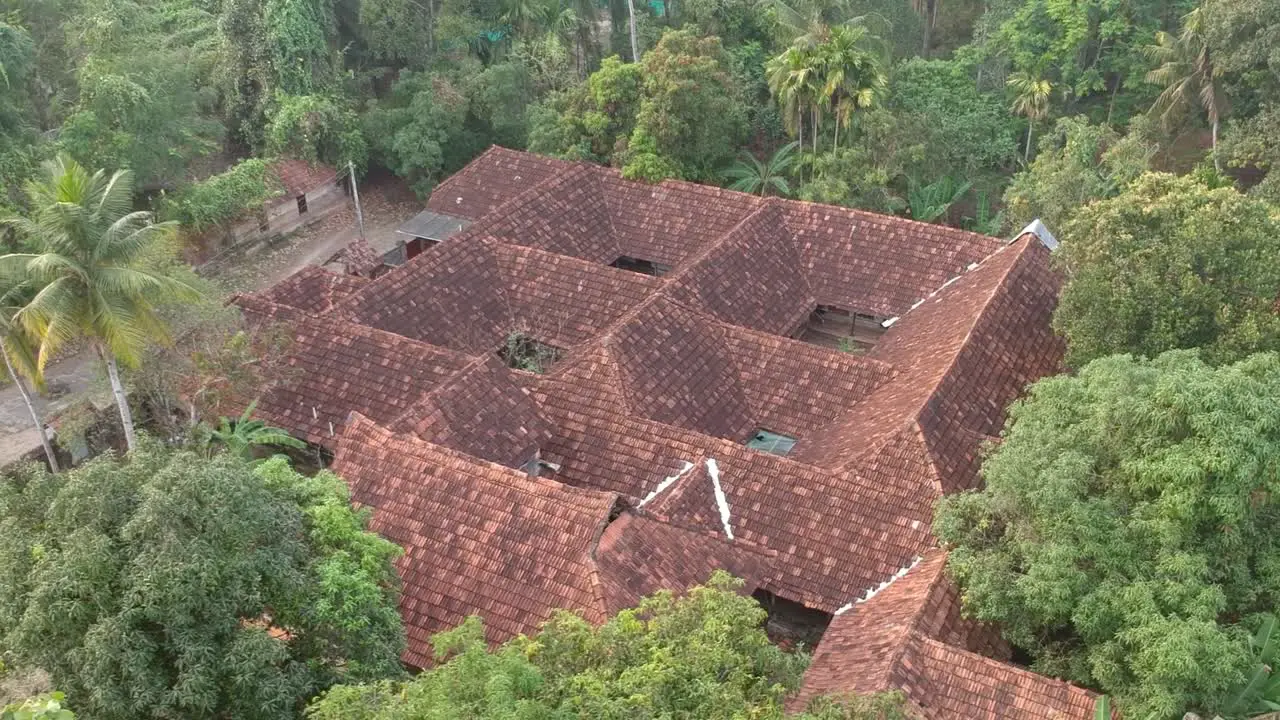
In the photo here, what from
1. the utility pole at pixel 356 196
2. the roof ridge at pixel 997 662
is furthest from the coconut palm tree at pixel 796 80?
the roof ridge at pixel 997 662

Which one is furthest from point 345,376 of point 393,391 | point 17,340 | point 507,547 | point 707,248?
point 707,248

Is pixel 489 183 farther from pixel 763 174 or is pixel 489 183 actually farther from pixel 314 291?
pixel 763 174

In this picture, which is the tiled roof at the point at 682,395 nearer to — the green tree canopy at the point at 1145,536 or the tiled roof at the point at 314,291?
the tiled roof at the point at 314,291

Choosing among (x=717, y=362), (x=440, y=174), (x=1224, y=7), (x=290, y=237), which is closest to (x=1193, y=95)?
(x=1224, y=7)

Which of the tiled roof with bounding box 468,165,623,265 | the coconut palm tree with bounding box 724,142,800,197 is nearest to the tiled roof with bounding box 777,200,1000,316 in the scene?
the tiled roof with bounding box 468,165,623,265

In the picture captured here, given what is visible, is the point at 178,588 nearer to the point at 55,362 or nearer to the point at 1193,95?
the point at 55,362

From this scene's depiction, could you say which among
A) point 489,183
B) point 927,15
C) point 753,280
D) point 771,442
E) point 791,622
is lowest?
point 791,622
